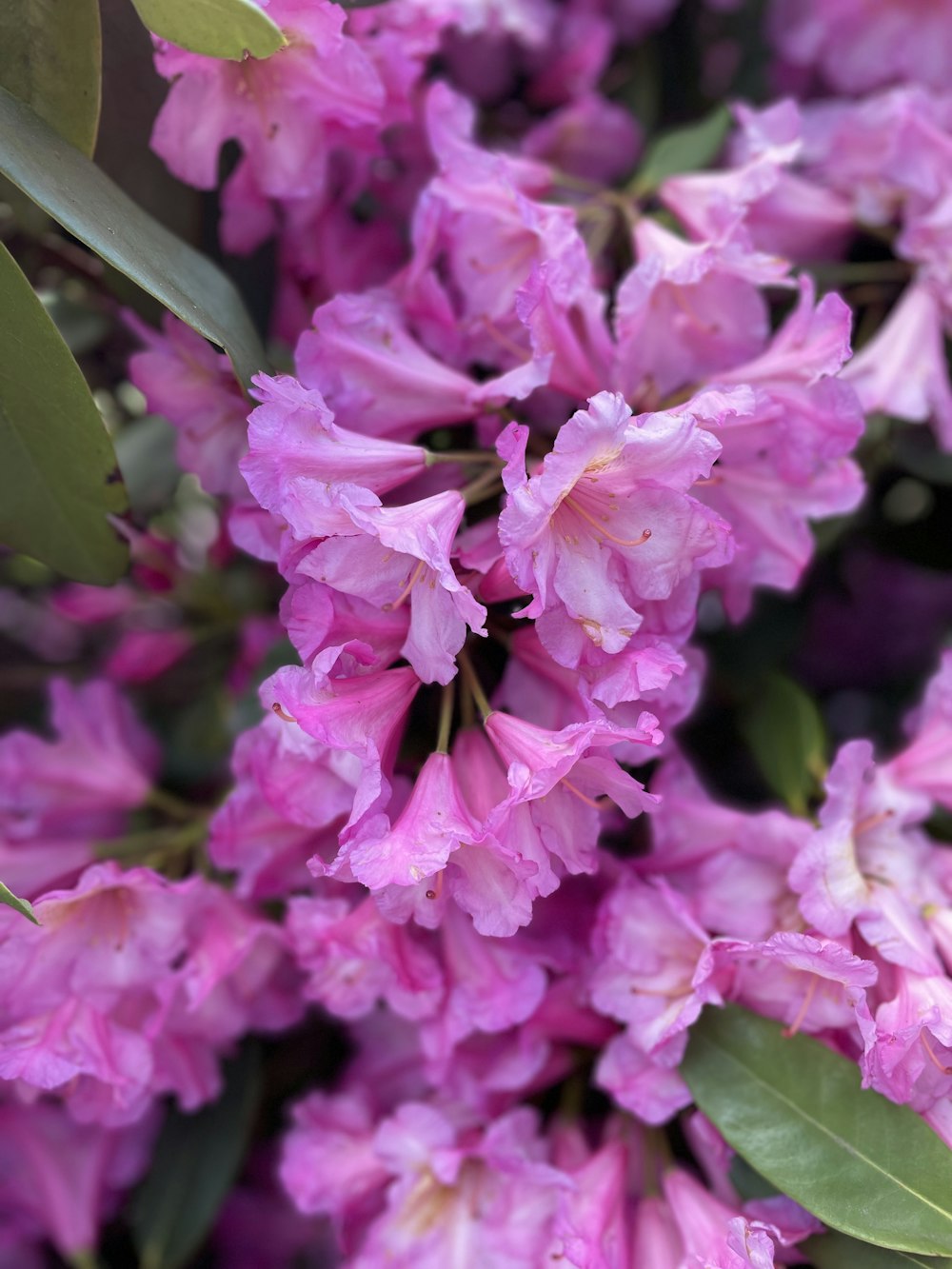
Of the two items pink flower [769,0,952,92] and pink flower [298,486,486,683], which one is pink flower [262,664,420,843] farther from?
pink flower [769,0,952,92]

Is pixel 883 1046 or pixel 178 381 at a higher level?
pixel 178 381

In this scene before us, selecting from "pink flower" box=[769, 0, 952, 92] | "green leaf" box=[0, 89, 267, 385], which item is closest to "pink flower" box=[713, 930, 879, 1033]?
"green leaf" box=[0, 89, 267, 385]

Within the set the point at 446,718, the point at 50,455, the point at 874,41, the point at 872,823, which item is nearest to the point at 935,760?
the point at 872,823

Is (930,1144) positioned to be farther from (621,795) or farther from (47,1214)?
(47,1214)

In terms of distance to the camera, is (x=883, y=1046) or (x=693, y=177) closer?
(x=883, y=1046)

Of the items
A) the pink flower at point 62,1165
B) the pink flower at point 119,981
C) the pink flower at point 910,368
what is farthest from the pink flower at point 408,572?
the pink flower at point 62,1165

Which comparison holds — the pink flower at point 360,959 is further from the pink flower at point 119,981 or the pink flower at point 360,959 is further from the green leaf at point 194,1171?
the green leaf at point 194,1171

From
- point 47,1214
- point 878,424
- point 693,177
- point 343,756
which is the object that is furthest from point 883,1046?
point 47,1214
